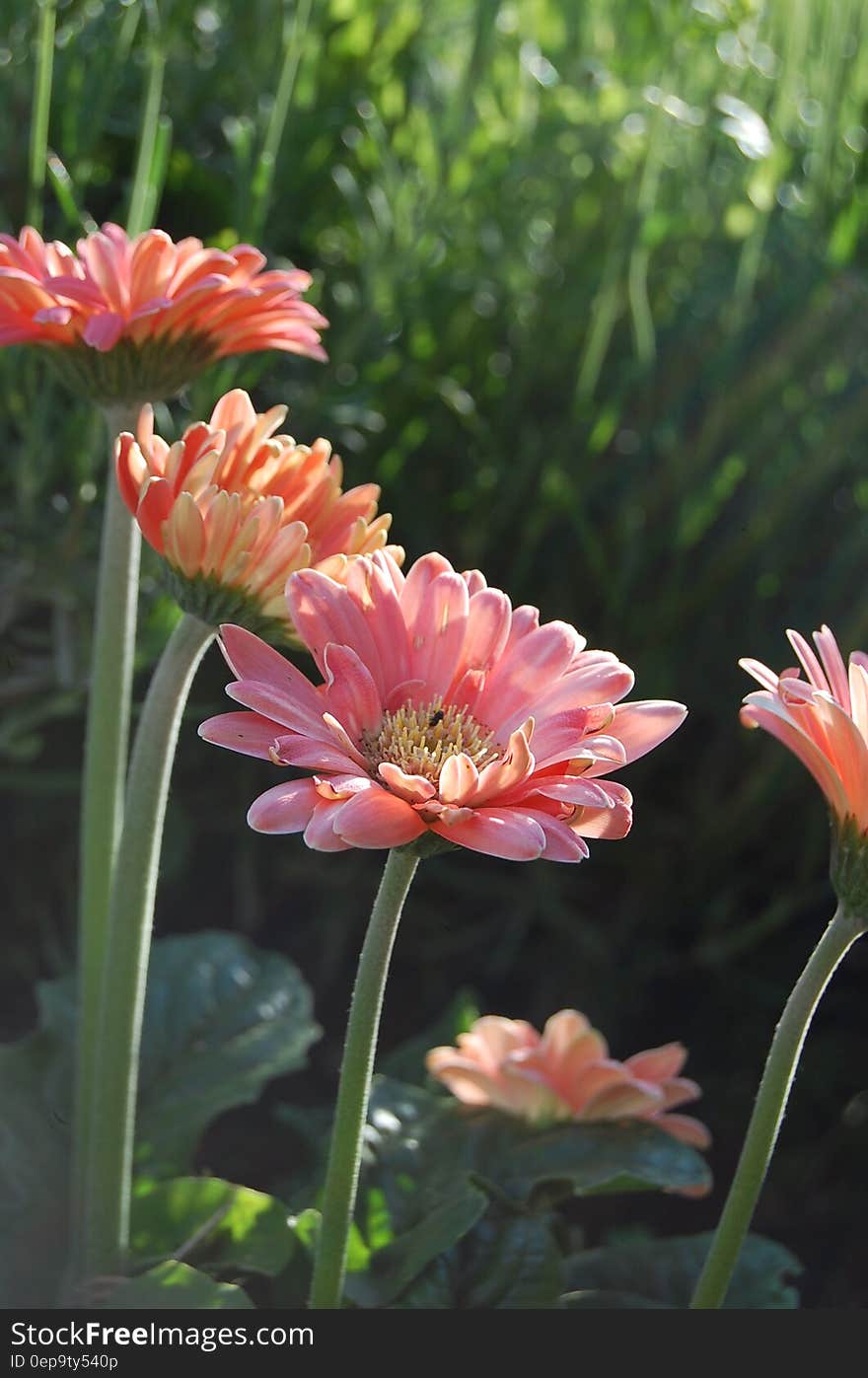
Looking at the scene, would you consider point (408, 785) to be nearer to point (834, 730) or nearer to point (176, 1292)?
point (834, 730)

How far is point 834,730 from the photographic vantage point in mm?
432

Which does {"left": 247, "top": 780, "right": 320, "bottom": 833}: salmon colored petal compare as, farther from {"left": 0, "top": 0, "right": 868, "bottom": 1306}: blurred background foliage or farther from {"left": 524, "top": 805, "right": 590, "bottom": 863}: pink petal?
{"left": 0, "top": 0, "right": 868, "bottom": 1306}: blurred background foliage

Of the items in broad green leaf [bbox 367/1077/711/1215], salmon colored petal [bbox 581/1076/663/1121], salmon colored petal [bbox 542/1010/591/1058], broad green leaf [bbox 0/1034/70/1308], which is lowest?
broad green leaf [bbox 0/1034/70/1308]

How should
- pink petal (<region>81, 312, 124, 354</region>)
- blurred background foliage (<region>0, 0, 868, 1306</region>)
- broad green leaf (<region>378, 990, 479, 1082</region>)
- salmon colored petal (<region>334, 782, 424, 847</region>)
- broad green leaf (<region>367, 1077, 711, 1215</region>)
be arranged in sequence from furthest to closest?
blurred background foliage (<region>0, 0, 868, 1306</region>)
broad green leaf (<region>378, 990, 479, 1082</region>)
broad green leaf (<region>367, 1077, 711, 1215</region>)
pink petal (<region>81, 312, 124, 354</region>)
salmon colored petal (<region>334, 782, 424, 847</region>)

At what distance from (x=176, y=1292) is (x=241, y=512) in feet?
0.94

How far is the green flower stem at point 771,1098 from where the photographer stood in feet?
1.48

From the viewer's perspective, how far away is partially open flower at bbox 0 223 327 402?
51 cm

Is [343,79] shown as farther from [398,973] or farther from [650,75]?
[398,973]

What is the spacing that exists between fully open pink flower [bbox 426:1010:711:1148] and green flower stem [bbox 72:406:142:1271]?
162 millimetres

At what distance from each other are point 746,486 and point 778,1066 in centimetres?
66

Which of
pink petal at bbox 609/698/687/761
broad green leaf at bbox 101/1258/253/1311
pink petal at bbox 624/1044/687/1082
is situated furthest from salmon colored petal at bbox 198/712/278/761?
pink petal at bbox 624/1044/687/1082

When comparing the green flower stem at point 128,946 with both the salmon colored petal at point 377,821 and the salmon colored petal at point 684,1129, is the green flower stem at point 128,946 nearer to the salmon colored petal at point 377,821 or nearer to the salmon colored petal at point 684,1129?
the salmon colored petal at point 377,821

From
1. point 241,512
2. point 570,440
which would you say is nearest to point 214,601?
point 241,512

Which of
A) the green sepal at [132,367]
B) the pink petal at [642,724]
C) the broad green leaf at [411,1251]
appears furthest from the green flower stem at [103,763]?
the pink petal at [642,724]
